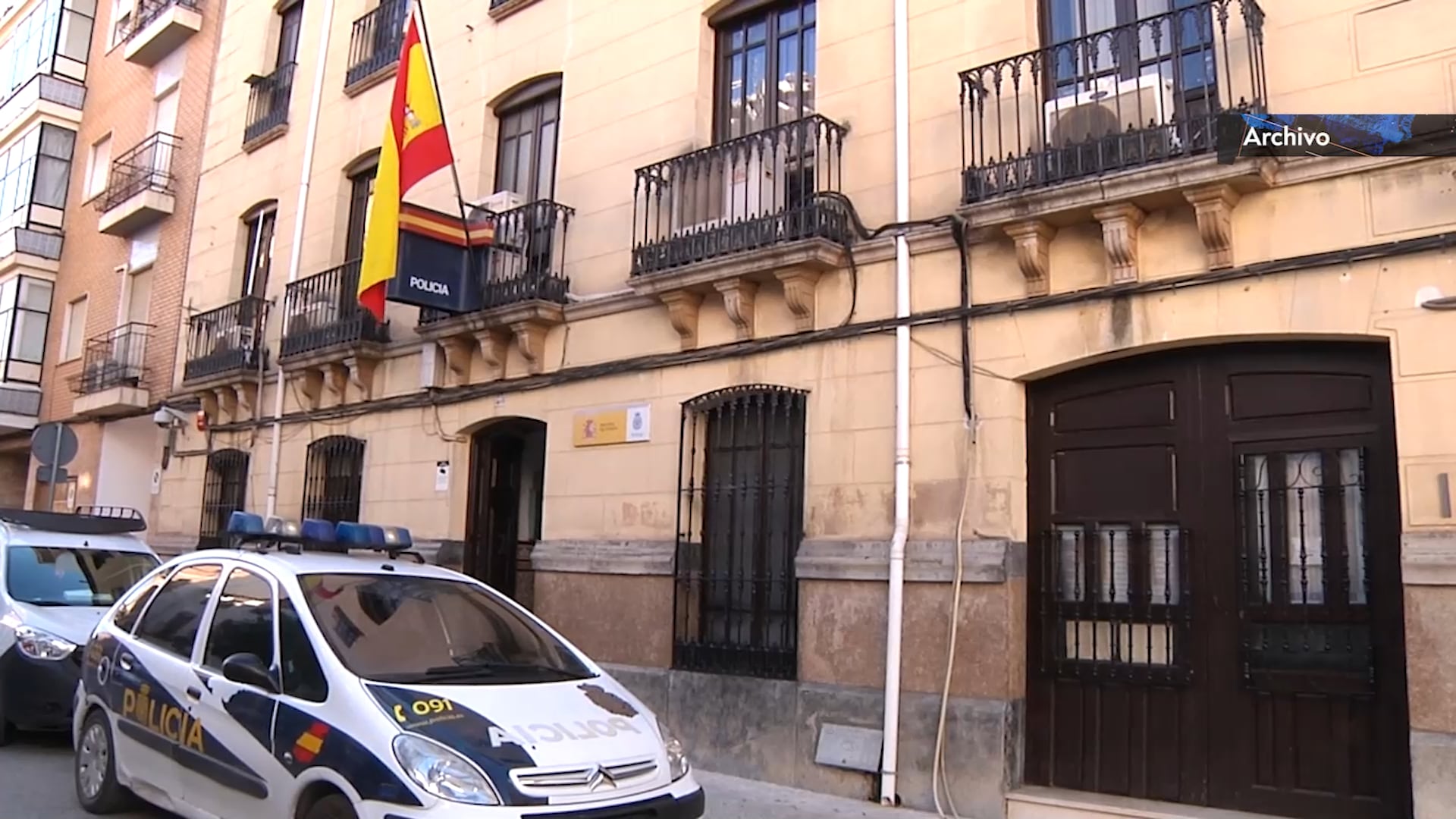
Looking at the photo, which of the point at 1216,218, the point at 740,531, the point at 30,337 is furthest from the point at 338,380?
the point at 30,337

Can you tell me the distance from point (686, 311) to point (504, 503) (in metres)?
3.78

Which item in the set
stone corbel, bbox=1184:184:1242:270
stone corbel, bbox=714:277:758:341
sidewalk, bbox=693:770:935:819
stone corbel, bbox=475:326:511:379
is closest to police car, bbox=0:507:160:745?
stone corbel, bbox=475:326:511:379

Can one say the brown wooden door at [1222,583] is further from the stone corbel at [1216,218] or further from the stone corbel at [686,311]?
the stone corbel at [686,311]

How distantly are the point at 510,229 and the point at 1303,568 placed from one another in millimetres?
7702

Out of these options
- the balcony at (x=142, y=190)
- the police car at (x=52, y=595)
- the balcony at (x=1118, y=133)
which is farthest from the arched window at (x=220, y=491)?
the balcony at (x=1118, y=133)

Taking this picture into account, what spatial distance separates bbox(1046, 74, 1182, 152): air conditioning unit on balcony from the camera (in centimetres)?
695

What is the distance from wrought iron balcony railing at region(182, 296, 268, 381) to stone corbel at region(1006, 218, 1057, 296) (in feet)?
34.8

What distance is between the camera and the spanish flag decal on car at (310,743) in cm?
495

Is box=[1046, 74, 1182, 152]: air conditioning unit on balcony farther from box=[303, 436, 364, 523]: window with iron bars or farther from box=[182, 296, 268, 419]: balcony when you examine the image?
box=[182, 296, 268, 419]: balcony

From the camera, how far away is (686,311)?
931cm

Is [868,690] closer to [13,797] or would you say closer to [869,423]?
[869,423]

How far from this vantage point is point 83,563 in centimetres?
972

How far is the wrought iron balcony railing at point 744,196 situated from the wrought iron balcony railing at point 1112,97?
47.2 inches

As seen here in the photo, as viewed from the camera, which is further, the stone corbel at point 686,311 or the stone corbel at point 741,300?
the stone corbel at point 686,311
